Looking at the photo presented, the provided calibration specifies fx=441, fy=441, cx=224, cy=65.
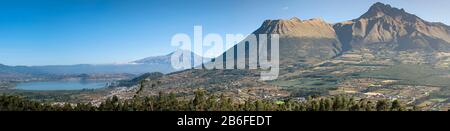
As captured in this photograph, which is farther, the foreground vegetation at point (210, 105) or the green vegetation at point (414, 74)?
the green vegetation at point (414, 74)

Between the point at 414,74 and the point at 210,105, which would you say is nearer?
the point at 210,105

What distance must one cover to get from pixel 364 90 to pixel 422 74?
193 feet

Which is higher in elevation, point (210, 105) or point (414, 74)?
point (414, 74)

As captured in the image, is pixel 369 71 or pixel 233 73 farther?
pixel 233 73

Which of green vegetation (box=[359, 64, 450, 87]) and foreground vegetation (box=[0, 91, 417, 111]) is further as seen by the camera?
green vegetation (box=[359, 64, 450, 87])
